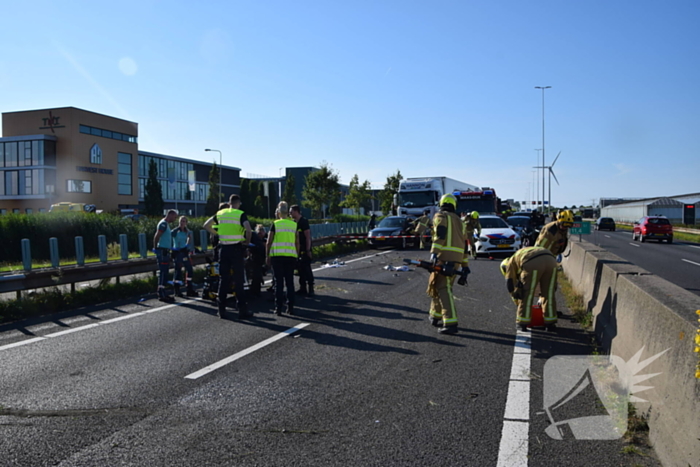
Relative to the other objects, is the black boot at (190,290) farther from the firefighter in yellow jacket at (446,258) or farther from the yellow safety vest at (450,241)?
the yellow safety vest at (450,241)

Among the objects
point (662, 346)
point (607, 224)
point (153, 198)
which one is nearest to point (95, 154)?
point (153, 198)

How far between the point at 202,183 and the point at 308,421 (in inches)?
3390

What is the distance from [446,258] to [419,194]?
76.2 ft

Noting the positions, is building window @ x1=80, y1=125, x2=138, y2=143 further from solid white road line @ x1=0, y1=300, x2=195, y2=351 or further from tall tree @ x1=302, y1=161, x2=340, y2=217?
solid white road line @ x1=0, y1=300, x2=195, y2=351

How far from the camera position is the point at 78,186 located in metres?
57.0

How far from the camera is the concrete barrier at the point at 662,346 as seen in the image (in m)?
3.34

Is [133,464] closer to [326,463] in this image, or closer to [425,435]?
[326,463]

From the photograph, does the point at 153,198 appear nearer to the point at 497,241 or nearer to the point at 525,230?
the point at 525,230

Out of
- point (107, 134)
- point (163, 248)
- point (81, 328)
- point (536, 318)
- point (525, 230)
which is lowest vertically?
point (81, 328)

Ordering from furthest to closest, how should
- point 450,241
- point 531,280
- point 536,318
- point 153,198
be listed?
point 153,198
point 450,241
point 536,318
point 531,280

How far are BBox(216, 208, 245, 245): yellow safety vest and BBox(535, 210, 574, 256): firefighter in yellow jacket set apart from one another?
4719 mm

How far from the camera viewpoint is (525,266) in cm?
759

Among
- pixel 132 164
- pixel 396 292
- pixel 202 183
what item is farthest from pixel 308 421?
pixel 202 183

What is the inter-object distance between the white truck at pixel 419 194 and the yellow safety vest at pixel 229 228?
21420 millimetres
